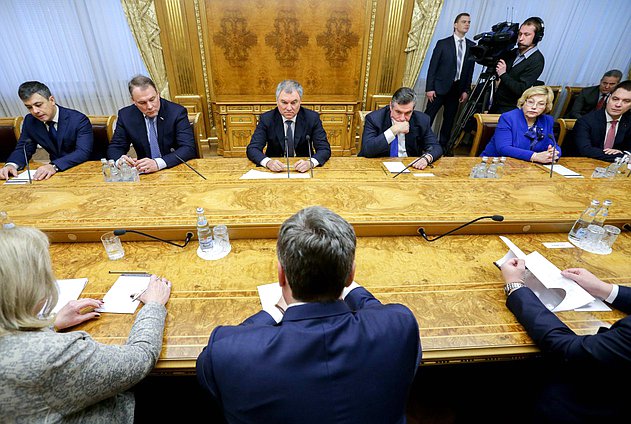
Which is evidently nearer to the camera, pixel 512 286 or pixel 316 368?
pixel 316 368

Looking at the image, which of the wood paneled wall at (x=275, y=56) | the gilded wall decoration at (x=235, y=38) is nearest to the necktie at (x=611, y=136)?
the wood paneled wall at (x=275, y=56)

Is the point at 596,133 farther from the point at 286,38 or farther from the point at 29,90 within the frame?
the point at 29,90

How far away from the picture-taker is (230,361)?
0.75 m

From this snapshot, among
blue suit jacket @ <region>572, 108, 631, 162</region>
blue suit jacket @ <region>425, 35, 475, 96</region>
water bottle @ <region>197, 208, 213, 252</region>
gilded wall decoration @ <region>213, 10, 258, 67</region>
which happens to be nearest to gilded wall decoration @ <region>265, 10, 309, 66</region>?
gilded wall decoration @ <region>213, 10, 258, 67</region>

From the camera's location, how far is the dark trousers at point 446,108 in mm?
4667

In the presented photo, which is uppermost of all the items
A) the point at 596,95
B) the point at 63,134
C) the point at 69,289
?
the point at 596,95

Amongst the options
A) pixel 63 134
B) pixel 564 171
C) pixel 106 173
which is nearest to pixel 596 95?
pixel 564 171

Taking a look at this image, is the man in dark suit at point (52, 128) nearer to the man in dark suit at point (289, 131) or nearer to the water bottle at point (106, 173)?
the water bottle at point (106, 173)

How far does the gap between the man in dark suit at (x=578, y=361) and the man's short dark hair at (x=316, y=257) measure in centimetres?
74

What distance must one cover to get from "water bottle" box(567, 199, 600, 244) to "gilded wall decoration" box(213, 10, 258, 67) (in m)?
4.08

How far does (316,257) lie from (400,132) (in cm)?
216

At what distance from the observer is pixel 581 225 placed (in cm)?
170

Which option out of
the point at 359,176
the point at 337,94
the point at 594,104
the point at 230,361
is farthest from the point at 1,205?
the point at 594,104

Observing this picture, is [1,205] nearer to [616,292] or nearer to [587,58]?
[616,292]
